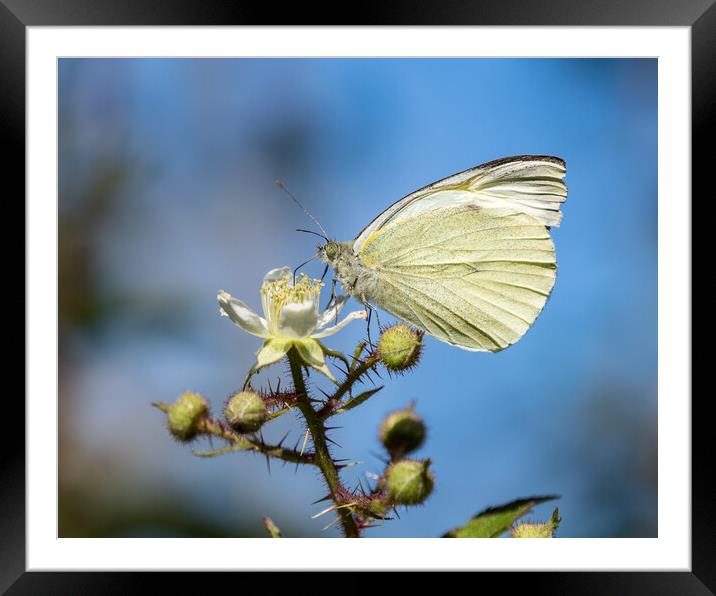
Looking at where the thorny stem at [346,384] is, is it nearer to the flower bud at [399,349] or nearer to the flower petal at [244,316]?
the flower bud at [399,349]

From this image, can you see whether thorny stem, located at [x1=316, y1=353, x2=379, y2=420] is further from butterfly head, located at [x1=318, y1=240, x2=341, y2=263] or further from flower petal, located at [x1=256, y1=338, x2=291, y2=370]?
butterfly head, located at [x1=318, y1=240, x2=341, y2=263]

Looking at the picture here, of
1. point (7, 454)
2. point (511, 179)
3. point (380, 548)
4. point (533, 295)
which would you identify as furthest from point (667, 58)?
point (7, 454)

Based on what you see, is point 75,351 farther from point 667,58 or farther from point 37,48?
point 667,58

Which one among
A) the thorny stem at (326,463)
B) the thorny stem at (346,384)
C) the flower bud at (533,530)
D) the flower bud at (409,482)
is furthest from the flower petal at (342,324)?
the flower bud at (533,530)

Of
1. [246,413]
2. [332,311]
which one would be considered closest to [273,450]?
[246,413]

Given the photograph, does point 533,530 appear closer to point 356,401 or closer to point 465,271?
point 356,401

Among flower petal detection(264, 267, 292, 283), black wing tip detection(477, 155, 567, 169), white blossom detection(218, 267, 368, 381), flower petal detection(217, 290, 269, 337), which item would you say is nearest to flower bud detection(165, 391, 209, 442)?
white blossom detection(218, 267, 368, 381)

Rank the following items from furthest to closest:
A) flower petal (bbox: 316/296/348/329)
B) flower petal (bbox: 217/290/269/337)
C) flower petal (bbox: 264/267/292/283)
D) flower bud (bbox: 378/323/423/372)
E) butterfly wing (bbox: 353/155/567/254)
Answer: butterfly wing (bbox: 353/155/567/254) → flower petal (bbox: 264/267/292/283) → flower petal (bbox: 316/296/348/329) → flower petal (bbox: 217/290/269/337) → flower bud (bbox: 378/323/423/372)
